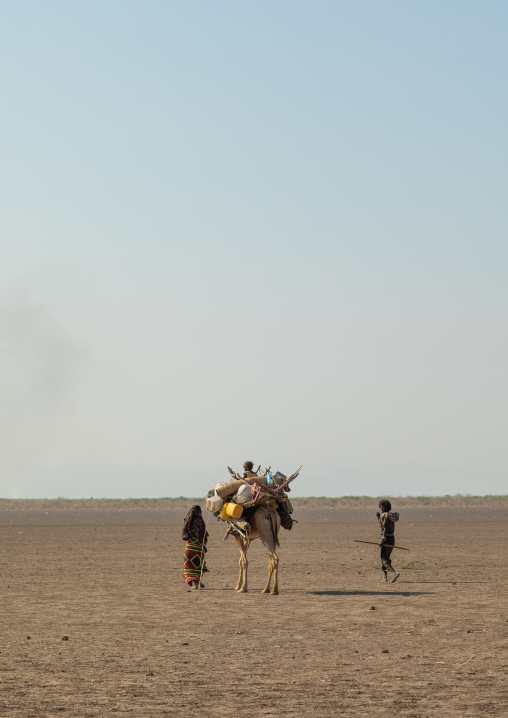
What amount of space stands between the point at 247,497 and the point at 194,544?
2001 mm

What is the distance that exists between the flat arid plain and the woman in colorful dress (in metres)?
0.42

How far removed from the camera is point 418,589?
20.1 meters

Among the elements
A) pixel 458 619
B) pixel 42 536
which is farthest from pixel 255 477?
pixel 42 536

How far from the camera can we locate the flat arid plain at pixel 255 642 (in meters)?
9.77

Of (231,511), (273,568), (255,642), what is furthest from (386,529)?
(255,642)

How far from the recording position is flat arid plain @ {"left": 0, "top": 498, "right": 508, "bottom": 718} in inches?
385

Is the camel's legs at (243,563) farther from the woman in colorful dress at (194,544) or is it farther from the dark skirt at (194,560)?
the dark skirt at (194,560)

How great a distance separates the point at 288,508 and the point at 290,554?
12.3 m

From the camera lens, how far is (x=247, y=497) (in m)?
18.9

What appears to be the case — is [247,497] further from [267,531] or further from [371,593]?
[371,593]

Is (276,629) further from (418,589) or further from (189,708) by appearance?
(418,589)

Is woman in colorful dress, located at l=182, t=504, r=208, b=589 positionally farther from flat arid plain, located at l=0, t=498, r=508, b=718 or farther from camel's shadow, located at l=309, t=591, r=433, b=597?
camel's shadow, located at l=309, t=591, r=433, b=597

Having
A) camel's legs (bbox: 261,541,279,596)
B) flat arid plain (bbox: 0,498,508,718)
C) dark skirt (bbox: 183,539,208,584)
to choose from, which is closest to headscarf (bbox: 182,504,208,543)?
dark skirt (bbox: 183,539,208,584)

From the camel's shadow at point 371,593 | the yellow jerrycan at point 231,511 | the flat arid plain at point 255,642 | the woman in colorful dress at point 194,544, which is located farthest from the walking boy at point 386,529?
the woman in colorful dress at point 194,544
